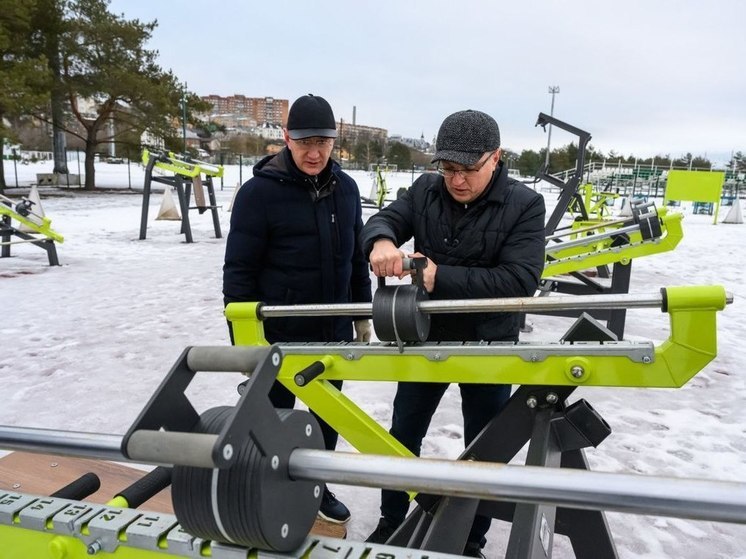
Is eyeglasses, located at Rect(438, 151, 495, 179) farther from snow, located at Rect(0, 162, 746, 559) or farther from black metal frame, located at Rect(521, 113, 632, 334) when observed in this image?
black metal frame, located at Rect(521, 113, 632, 334)

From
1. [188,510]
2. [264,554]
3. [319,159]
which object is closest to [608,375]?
[264,554]

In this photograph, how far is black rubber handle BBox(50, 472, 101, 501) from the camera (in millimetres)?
1193

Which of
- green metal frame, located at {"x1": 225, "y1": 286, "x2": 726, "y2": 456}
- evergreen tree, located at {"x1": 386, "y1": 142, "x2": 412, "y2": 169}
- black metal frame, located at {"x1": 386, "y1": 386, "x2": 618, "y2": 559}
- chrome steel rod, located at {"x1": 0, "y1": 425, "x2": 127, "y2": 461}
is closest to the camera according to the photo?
chrome steel rod, located at {"x1": 0, "y1": 425, "x2": 127, "y2": 461}

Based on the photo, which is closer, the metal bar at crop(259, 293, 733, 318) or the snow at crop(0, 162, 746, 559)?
the metal bar at crop(259, 293, 733, 318)

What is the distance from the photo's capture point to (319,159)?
7.75ft

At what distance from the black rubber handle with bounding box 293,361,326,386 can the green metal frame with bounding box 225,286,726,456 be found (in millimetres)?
45

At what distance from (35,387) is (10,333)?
1.55 m

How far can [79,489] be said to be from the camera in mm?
1225

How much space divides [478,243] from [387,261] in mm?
386

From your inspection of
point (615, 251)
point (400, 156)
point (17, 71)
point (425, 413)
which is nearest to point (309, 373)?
point (425, 413)

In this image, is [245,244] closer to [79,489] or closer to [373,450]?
[373,450]

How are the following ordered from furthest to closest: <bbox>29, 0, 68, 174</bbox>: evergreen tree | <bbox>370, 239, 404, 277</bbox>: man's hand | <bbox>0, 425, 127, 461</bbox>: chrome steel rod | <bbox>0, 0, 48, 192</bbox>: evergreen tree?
<bbox>29, 0, 68, 174</bbox>: evergreen tree, <bbox>0, 0, 48, 192</bbox>: evergreen tree, <bbox>370, 239, 404, 277</bbox>: man's hand, <bbox>0, 425, 127, 461</bbox>: chrome steel rod

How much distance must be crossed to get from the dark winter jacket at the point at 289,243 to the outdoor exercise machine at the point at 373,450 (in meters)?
0.56

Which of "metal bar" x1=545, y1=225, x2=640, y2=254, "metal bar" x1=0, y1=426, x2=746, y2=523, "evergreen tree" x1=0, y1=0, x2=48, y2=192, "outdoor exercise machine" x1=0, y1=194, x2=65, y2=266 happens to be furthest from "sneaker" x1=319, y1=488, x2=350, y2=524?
"evergreen tree" x1=0, y1=0, x2=48, y2=192
